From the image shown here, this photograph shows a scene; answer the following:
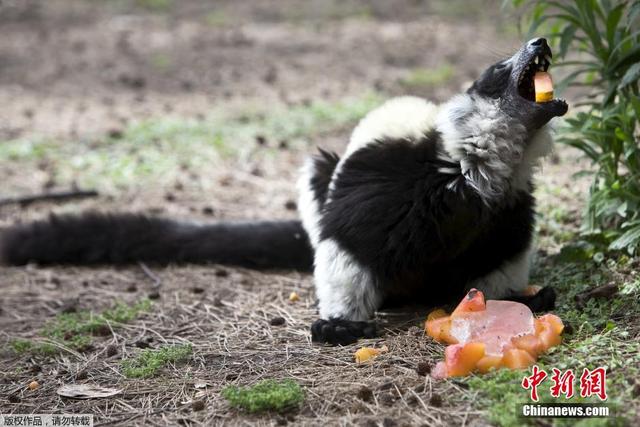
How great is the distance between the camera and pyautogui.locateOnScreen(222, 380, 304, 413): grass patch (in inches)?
127

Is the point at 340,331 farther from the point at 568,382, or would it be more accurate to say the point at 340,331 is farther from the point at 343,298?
the point at 568,382

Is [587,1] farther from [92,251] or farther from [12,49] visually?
[12,49]

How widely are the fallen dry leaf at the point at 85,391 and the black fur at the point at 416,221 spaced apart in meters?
1.36

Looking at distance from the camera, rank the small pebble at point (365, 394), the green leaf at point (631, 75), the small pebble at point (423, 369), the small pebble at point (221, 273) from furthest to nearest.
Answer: the small pebble at point (221, 273), the green leaf at point (631, 75), the small pebble at point (423, 369), the small pebble at point (365, 394)

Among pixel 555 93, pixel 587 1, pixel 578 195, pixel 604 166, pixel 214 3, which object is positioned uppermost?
pixel 214 3

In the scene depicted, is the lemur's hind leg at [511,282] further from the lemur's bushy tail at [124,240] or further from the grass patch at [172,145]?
the grass patch at [172,145]

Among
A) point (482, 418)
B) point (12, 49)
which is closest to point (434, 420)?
point (482, 418)

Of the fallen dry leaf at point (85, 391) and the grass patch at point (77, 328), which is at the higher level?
the grass patch at point (77, 328)

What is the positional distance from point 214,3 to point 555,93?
433 inches

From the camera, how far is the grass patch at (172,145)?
24.4 ft

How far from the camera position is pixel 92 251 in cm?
552

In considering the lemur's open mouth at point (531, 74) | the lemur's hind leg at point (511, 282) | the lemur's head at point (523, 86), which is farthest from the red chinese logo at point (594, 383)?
the lemur's open mouth at point (531, 74)

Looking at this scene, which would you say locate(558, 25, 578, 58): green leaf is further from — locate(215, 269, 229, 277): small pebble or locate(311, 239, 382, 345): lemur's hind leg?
locate(215, 269, 229, 277): small pebble

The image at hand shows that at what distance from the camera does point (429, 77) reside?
9609 mm
